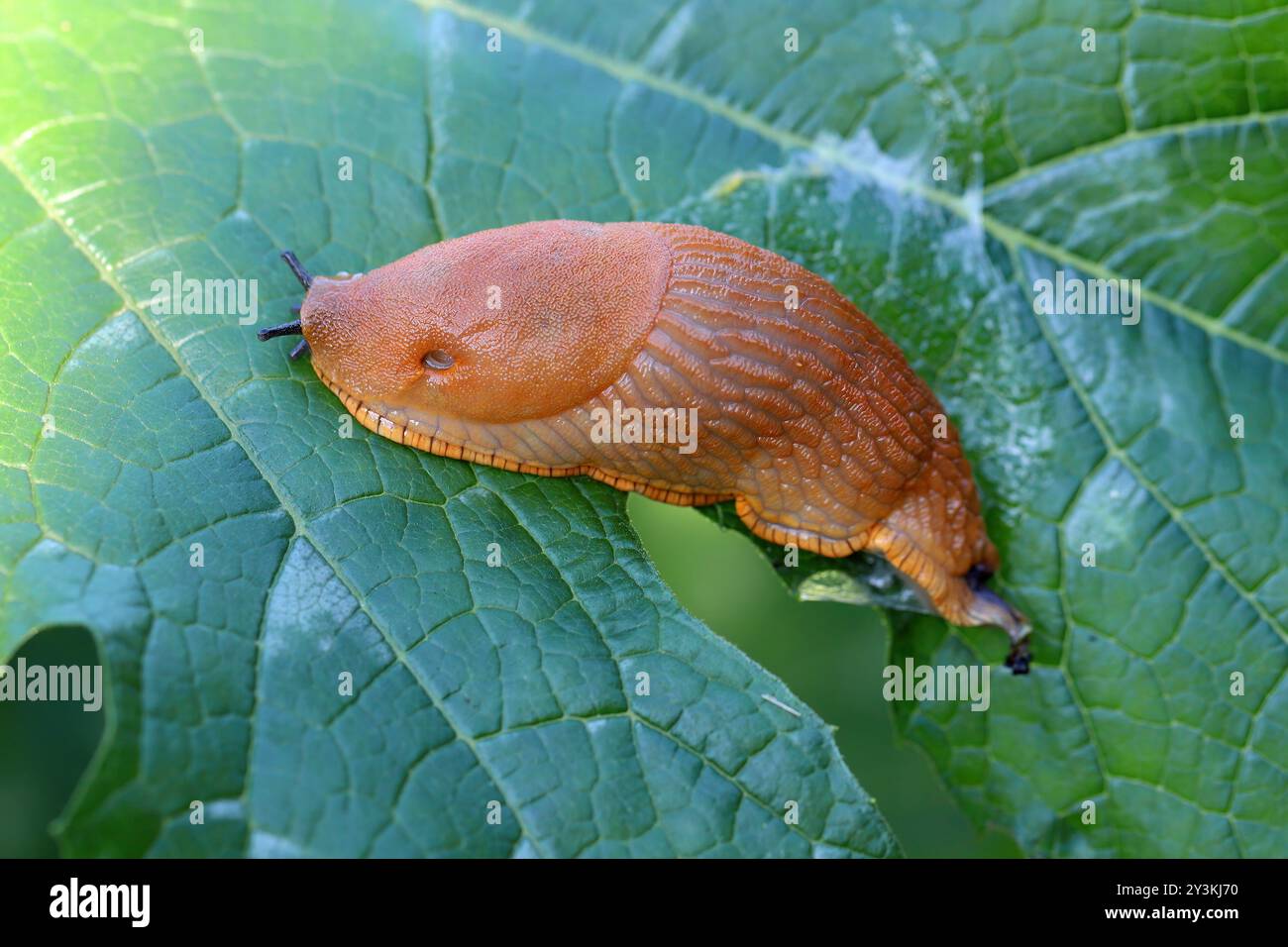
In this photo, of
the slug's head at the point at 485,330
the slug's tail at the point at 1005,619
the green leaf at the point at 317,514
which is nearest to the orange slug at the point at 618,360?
the slug's head at the point at 485,330

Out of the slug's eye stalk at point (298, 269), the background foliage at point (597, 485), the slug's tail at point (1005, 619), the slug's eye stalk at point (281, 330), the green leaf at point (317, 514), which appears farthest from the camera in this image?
the slug's tail at point (1005, 619)

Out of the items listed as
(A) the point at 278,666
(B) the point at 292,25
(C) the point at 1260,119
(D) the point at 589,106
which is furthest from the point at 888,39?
(A) the point at 278,666

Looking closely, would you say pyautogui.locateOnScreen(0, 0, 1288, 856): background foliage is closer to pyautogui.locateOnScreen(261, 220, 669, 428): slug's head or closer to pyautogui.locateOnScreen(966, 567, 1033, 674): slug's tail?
pyautogui.locateOnScreen(966, 567, 1033, 674): slug's tail

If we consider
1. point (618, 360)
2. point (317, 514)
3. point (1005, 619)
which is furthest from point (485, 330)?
point (1005, 619)

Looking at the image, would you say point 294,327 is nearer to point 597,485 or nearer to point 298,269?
point 298,269

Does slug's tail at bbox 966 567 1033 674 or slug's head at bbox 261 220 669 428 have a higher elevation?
slug's head at bbox 261 220 669 428

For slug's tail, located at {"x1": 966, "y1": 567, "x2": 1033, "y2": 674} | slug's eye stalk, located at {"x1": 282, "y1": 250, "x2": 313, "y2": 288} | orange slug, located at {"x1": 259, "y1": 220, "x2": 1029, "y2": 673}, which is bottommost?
slug's tail, located at {"x1": 966, "y1": 567, "x2": 1033, "y2": 674}

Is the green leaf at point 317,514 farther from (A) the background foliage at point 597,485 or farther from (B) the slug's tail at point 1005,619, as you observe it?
(B) the slug's tail at point 1005,619

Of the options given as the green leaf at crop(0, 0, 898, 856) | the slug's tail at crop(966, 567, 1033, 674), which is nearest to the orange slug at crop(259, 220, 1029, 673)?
the green leaf at crop(0, 0, 898, 856)
